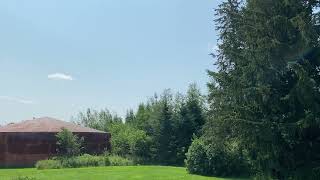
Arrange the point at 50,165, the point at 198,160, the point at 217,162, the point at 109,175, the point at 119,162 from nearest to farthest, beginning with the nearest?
the point at 109,175 → the point at 217,162 → the point at 198,160 → the point at 50,165 → the point at 119,162

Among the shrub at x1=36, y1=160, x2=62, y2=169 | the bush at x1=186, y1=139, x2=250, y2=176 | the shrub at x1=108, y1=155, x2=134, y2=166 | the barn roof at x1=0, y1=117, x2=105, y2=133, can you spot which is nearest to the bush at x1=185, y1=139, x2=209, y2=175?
the bush at x1=186, y1=139, x2=250, y2=176

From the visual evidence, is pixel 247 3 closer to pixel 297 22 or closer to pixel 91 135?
pixel 297 22

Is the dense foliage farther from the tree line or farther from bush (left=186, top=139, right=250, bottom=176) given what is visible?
the tree line

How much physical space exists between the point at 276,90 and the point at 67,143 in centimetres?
2464

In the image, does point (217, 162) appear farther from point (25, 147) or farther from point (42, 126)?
point (42, 126)

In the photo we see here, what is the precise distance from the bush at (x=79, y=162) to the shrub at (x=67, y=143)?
2687 millimetres

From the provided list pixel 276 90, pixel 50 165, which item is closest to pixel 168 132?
pixel 50 165

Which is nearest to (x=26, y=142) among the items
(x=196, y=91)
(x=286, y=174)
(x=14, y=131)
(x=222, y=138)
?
(x=14, y=131)

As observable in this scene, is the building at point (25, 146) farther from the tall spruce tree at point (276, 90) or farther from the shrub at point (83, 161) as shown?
the tall spruce tree at point (276, 90)

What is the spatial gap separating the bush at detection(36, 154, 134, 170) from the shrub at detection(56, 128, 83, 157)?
Answer: 269 centimetres

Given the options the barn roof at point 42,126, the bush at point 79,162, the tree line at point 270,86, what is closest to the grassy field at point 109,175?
the tree line at point 270,86

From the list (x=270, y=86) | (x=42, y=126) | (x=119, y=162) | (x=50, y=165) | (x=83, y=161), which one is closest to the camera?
(x=270, y=86)

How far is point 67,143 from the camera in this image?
129 feet

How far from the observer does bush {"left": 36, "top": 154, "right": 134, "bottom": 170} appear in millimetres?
33734
